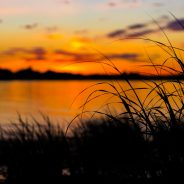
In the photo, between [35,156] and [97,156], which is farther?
[35,156]

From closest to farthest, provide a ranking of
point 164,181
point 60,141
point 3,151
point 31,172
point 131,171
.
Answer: point 164,181 → point 131,171 → point 31,172 → point 60,141 → point 3,151

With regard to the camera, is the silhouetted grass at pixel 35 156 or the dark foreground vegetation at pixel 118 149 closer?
the dark foreground vegetation at pixel 118 149

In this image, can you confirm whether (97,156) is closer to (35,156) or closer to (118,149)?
(118,149)

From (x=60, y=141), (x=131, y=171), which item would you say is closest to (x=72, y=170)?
(x=60, y=141)

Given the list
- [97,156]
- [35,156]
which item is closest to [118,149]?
[97,156]

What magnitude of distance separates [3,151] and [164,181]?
5.08m

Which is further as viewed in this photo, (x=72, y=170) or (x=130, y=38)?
(x=72, y=170)

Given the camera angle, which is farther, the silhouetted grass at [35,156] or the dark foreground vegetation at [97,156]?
the silhouetted grass at [35,156]

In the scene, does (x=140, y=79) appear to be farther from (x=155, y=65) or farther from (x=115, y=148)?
(x=115, y=148)

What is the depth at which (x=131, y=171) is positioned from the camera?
4.79m

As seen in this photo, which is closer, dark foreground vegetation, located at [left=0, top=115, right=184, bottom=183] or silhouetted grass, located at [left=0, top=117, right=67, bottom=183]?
dark foreground vegetation, located at [left=0, top=115, right=184, bottom=183]

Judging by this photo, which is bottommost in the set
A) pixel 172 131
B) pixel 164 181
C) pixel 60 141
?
pixel 164 181

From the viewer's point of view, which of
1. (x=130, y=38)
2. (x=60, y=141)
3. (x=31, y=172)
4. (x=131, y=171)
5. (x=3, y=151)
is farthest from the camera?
(x=3, y=151)

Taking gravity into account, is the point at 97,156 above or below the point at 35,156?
below
